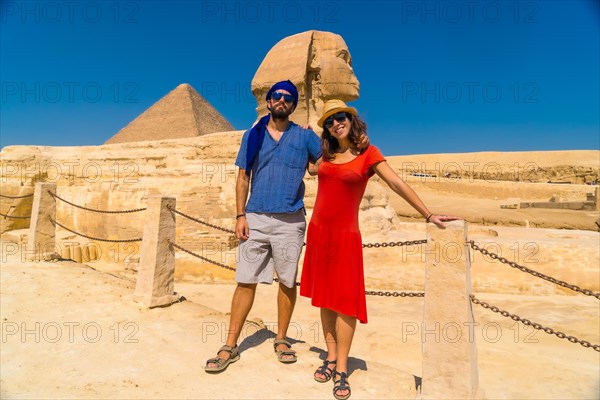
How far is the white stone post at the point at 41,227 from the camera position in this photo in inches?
243

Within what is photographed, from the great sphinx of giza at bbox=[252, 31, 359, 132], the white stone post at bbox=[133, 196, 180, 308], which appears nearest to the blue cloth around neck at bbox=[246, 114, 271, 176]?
the white stone post at bbox=[133, 196, 180, 308]

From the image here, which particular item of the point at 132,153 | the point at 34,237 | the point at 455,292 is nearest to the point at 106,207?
the point at 132,153

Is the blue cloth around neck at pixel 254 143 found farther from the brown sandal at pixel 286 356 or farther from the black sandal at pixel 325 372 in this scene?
the black sandal at pixel 325 372

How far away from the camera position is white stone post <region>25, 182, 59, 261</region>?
243 inches

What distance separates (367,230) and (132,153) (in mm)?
6733

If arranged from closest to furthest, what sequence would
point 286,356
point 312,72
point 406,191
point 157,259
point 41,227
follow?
point 406,191, point 286,356, point 157,259, point 41,227, point 312,72

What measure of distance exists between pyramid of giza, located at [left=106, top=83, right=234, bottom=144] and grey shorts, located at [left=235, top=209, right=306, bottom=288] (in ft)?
45.8

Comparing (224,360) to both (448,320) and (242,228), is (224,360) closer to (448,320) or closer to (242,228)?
(242,228)

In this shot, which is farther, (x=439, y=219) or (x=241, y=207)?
(x=241, y=207)

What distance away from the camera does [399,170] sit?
3397 centimetres

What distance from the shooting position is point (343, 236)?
2.37 meters

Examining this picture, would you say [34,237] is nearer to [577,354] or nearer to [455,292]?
[455,292]

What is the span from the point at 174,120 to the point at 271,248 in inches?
619

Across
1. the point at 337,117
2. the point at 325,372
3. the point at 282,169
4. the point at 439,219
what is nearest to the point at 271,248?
the point at 282,169
